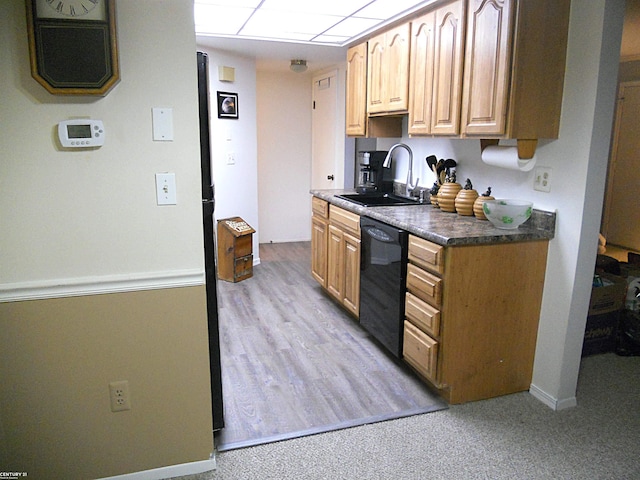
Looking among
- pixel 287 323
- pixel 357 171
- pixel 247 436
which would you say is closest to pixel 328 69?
pixel 357 171

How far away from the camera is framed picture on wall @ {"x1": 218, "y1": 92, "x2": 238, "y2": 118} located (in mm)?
4746

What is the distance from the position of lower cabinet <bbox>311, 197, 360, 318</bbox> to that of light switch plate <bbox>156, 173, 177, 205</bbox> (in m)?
1.74

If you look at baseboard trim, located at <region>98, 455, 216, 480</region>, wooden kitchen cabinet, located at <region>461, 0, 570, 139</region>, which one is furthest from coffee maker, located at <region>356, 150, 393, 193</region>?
baseboard trim, located at <region>98, 455, 216, 480</region>

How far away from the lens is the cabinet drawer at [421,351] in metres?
2.53

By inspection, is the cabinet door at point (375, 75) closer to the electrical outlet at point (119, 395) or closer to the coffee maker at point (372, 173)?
the coffee maker at point (372, 173)

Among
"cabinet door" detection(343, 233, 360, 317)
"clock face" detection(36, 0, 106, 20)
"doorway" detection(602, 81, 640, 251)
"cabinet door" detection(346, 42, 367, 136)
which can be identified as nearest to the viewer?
"clock face" detection(36, 0, 106, 20)

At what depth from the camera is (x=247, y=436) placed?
2271 mm

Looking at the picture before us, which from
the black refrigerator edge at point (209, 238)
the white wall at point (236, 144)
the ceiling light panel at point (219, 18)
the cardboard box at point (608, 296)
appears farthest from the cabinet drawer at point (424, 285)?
the white wall at point (236, 144)

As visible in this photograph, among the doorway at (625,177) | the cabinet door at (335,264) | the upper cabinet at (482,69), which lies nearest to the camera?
the upper cabinet at (482,69)

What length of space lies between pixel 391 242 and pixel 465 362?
2.59 ft

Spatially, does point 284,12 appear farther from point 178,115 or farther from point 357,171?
point 357,171

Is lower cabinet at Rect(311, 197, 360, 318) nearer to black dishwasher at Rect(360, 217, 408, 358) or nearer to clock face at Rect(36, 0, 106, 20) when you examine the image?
black dishwasher at Rect(360, 217, 408, 358)

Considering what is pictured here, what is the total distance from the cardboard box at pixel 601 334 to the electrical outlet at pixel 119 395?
270 centimetres

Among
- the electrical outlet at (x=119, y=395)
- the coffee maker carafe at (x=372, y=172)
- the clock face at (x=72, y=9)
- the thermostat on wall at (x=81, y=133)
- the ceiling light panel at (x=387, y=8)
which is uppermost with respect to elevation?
the ceiling light panel at (x=387, y=8)
